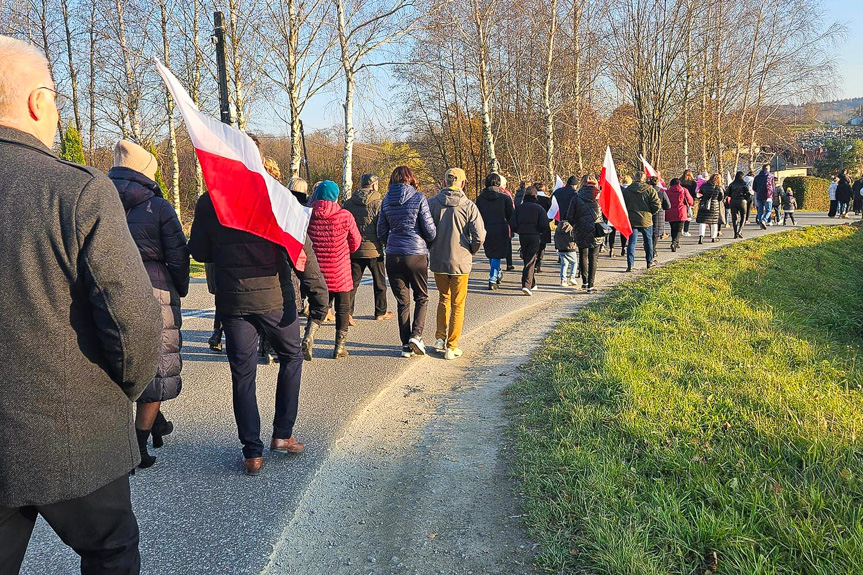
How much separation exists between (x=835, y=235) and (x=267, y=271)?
20030mm

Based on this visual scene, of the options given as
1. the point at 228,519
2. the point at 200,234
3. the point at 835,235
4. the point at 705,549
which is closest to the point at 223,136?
the point at 200,234

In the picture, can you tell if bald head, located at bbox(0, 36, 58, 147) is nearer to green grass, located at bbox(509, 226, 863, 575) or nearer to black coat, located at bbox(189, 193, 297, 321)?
black coat, located at bbox(189, 193, 297, 321)

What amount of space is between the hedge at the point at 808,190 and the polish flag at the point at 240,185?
37951 millimetres

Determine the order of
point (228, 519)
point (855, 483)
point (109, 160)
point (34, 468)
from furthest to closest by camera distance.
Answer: point (109, 160), point (228, 519), point (855, 483), point (34, 468)

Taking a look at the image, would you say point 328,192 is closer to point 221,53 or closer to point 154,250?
Result: point 154,250

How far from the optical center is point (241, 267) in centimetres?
415

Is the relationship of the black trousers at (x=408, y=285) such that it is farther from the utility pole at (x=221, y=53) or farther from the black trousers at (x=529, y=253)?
the utility pole at (x=221, y=53)

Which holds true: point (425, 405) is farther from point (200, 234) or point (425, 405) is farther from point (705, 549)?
point (705, 549)

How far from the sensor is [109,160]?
32.6 meters

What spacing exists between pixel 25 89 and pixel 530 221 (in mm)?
9438

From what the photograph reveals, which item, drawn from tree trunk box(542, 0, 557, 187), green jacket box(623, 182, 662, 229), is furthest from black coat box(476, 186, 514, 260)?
tree trunk box(542, 0, 557, 187)

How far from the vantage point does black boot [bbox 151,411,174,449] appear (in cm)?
466

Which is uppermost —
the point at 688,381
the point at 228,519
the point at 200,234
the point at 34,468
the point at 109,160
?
the point at 109,160

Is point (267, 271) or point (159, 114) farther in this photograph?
point (159, 114)
